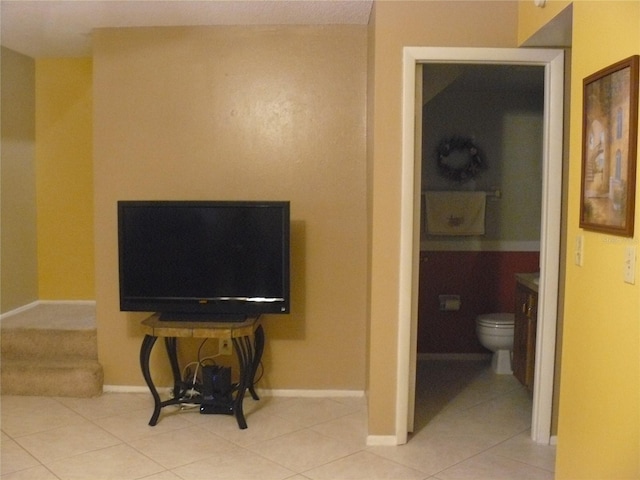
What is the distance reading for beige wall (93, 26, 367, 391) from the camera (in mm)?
3850

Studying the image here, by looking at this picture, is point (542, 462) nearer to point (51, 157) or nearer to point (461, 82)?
point (461, 82)

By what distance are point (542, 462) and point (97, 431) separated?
242 centimetres

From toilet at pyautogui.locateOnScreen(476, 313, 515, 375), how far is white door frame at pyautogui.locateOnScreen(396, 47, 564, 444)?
1.16 m

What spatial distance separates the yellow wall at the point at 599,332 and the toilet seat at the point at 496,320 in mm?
2036

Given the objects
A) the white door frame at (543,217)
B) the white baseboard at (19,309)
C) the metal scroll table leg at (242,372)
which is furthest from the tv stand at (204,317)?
the white baseboard at (19,309)

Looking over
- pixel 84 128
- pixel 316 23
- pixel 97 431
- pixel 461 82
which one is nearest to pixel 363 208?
pixel 316 23

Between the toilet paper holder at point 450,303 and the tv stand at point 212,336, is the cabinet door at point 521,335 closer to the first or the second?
the toilet paper holder at point 450,303

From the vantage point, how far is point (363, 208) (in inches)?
153

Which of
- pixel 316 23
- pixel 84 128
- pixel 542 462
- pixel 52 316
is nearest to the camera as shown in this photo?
pixel 542 462

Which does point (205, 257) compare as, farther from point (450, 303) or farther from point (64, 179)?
point (450, 303)

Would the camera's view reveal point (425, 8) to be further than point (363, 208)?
No

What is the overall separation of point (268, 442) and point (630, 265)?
2.11 meters

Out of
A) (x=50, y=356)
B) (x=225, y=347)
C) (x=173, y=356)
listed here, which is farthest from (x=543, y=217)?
(x=50, y=356)

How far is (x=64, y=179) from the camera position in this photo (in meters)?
4.81
